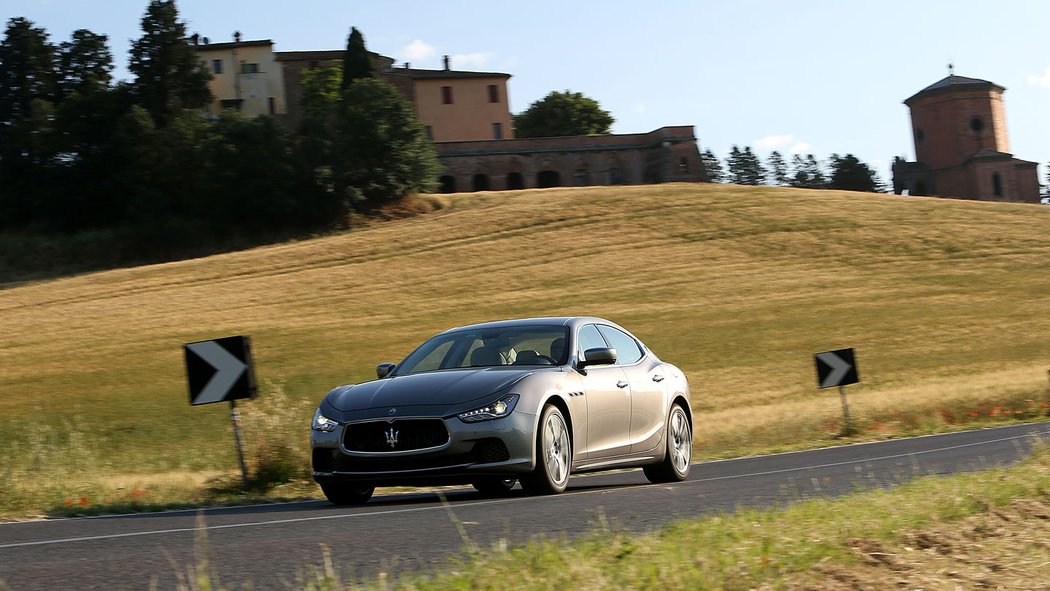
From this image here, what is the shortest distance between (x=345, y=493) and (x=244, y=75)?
340 ft

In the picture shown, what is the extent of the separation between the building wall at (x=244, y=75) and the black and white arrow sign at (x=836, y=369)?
90783mm

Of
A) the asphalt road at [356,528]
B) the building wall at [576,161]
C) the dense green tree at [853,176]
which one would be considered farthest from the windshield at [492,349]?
the dense green tree at [853,176]

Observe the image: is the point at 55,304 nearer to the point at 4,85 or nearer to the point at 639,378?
the point at 639,378

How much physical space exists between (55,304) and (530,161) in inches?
2132

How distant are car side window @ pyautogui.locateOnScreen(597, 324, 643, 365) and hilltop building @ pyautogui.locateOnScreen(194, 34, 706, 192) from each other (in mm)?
89057

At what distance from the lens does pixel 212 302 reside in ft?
167

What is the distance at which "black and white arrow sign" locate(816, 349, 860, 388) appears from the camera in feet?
76.9

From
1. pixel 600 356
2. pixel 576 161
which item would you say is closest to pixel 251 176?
pixel 576 161

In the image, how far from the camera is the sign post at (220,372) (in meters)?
13.0

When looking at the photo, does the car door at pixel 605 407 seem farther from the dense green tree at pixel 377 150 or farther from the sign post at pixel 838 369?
the dense green tree at pixel 377 150

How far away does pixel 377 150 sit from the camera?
80625 mm

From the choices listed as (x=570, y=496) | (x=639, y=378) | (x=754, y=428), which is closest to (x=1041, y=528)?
(x=570, y=496)

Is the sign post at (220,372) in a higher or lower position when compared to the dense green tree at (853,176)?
lower

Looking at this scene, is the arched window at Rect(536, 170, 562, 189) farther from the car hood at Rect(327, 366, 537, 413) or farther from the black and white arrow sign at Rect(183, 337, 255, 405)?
the car hood at Rect(327, 366, 537, 413)
